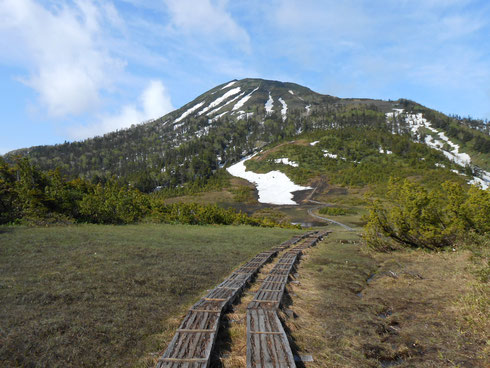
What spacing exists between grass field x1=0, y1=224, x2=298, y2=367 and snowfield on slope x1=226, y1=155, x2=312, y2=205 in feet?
233

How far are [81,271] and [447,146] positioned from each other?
194 meters

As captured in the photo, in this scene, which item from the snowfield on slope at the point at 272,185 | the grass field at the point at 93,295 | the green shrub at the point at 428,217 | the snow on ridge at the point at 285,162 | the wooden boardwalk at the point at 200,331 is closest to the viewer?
the wooden boardwalk at the point at 200,331

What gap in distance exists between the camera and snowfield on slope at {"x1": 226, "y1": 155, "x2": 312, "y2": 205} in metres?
90.0

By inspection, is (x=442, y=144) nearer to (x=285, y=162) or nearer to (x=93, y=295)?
(x=285, y=162)

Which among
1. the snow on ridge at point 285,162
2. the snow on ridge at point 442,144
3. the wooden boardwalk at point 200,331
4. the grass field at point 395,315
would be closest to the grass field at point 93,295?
the wooden boardwalk at point 200,331

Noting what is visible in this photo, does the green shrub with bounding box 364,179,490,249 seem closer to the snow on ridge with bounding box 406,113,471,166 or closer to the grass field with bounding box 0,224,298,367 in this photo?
the grass field with bounding box 0,224,298,367

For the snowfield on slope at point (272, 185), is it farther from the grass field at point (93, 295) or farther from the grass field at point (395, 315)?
the grass field at point (93, 295)

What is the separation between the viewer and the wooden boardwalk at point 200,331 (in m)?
5.67

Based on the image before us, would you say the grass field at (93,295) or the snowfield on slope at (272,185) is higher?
the snowfield on slope at (272,185)

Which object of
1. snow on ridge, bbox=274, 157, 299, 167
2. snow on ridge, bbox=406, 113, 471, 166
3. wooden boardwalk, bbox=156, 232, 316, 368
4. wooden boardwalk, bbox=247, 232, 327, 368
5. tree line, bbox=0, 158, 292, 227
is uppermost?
snow on ridge, bbox=406, 113, 471, 166

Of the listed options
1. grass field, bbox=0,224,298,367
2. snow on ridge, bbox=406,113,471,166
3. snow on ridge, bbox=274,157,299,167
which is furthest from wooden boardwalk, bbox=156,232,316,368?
snow on ridge, bbox=406,113,471,166

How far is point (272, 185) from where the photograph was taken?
349 ft

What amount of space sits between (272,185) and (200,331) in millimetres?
100220

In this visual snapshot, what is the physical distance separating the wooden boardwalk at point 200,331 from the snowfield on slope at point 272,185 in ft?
245
